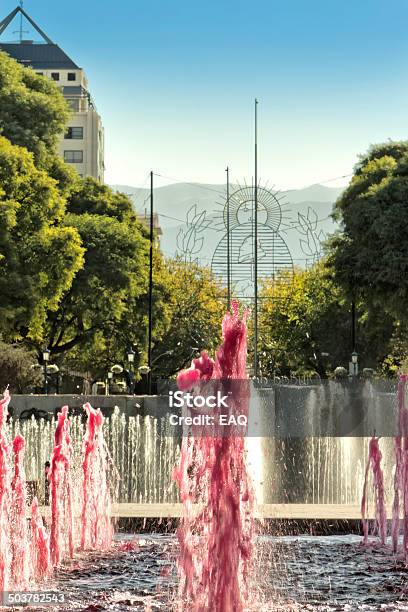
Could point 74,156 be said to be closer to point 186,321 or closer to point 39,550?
point 186,321

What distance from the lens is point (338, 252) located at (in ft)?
153

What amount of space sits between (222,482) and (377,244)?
36443 millimetres

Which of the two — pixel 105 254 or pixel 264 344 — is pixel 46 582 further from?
pixel 264 344

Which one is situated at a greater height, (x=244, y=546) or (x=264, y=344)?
(x=264, y=344)

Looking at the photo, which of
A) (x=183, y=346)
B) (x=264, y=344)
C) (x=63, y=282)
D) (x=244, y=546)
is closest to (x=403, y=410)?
(x=244, y=546)

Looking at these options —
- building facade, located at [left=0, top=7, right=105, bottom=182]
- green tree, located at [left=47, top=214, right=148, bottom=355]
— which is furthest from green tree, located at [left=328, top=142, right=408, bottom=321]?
building facade, located at [left=0, top=7, right=105, bottom=182]

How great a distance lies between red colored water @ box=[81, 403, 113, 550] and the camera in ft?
50.3

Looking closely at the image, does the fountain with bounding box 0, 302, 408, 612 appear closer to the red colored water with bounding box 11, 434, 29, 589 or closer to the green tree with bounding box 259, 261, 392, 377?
the red colored water with bounding box 11, 434, 29, 589

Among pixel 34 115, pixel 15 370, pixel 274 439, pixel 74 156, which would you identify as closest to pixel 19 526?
pixel 274 439

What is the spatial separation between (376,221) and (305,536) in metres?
28.8

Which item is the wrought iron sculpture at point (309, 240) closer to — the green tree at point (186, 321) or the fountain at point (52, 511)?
the green tree at point (186, 321)

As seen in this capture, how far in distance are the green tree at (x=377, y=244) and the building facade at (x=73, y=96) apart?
59.1 meters

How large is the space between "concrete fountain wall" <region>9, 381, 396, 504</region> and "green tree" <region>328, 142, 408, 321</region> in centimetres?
525

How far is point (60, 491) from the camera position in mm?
14219
